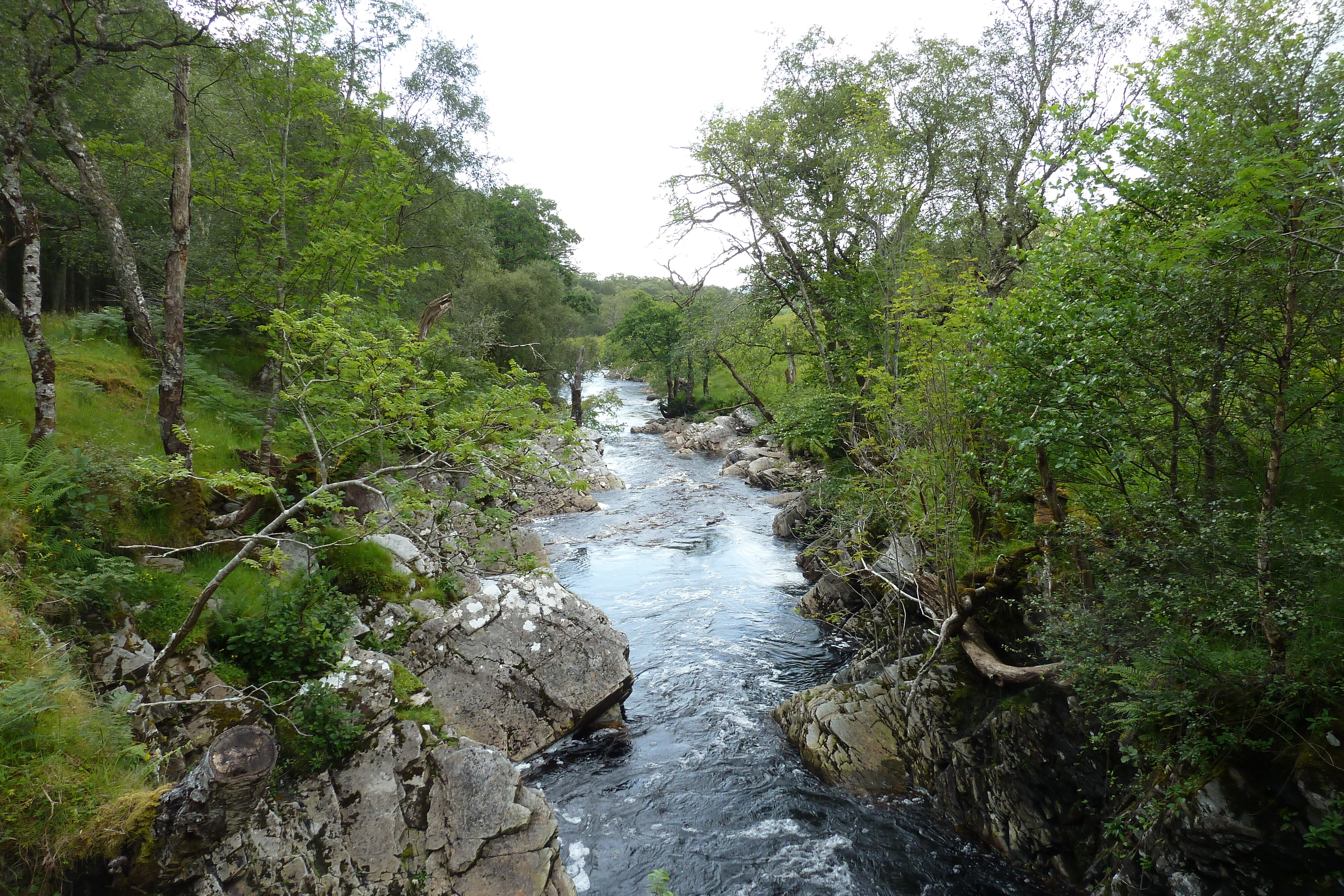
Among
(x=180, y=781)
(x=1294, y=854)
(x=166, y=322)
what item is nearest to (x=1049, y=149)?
(x=1294, y=854)

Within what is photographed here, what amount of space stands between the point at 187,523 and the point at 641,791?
7.98 metres

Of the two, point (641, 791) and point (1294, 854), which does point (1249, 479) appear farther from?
point (641, 791)

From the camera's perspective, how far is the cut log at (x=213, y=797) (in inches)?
204

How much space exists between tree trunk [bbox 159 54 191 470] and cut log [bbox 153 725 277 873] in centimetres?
518

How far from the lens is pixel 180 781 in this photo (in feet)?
17.8

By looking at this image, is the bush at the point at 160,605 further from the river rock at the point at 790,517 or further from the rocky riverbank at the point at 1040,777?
the river rock at the point at 790,517

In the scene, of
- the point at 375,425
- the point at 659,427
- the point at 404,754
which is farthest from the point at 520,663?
the point at 659,427

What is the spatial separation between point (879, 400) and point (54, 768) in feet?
38.4

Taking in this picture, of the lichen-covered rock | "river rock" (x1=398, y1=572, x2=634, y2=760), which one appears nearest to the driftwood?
"river rock" (x1=398, y1=572, x2=634, y2=760)

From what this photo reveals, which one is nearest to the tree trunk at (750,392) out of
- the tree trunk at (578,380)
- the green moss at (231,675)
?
the green moss at (231,675)

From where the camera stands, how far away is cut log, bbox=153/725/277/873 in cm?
519

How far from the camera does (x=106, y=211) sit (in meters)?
8.62

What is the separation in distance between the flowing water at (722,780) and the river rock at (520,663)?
722mm

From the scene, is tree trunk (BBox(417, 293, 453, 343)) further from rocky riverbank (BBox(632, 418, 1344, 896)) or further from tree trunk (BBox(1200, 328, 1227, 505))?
tree trunk (BBox(1200, 328, 1227, 505))
